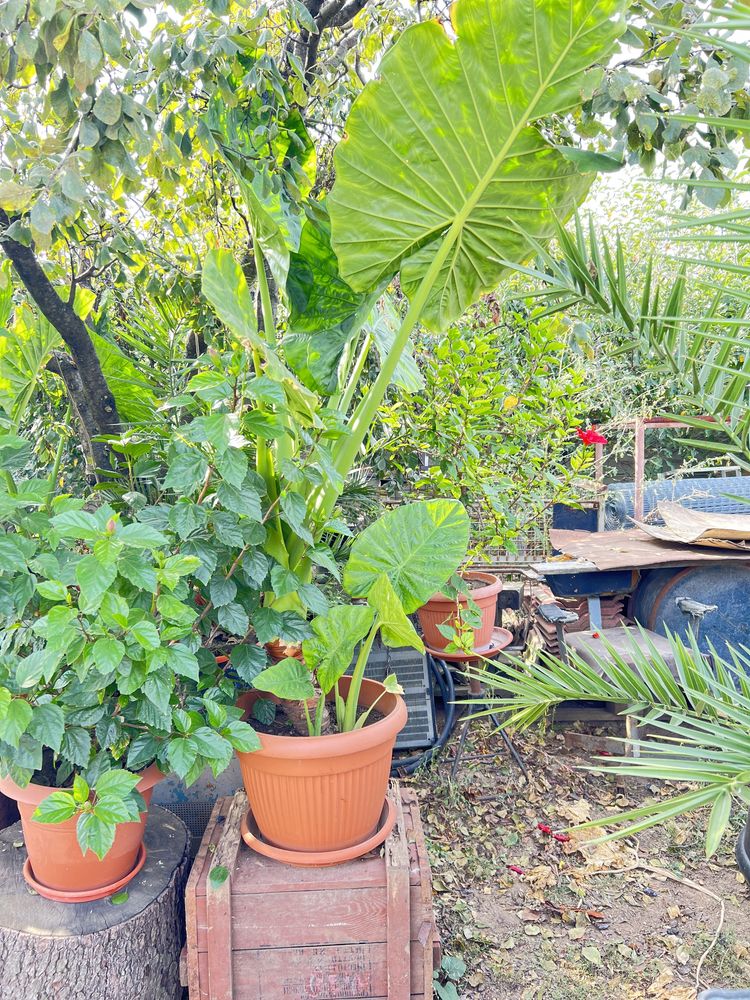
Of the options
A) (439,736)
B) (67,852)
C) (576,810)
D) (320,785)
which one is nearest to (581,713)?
(576,810)

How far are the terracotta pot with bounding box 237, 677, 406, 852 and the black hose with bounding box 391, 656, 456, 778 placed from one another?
1030mm

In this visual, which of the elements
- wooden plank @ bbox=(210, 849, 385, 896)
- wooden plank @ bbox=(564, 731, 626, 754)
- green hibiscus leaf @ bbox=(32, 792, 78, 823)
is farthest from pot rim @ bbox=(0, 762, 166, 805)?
wooden plank @ bbox=(564, 731, 626, 754)

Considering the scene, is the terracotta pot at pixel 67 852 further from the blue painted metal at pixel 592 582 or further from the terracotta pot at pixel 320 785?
the blue painted metal at pixel 592 582

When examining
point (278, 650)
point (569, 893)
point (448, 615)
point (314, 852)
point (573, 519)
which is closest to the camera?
point (314, 852)

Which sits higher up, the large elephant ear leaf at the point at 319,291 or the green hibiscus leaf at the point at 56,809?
the large elephant ear leaf at the point at 319,291

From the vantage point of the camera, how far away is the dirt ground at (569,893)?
1.75 meters

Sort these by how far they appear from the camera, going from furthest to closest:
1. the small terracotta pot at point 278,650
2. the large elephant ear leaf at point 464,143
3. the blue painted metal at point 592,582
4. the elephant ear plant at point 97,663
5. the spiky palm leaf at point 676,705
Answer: the blue painted metal at point 592,582 < the small terracotta pot at point 278,650 < the large elephant ear leaf at point 464,143 < the elephant ear plant at point 97,663 < the spiky palm leaf at point 676,705

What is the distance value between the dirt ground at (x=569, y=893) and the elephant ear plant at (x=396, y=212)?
3.83 ft

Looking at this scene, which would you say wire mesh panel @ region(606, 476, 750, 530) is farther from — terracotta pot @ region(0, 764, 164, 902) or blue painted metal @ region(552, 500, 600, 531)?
terracotta pot @ region(0, 764, 164, 902)

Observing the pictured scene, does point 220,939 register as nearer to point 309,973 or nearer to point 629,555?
point 309,973

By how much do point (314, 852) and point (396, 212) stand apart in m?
1.40

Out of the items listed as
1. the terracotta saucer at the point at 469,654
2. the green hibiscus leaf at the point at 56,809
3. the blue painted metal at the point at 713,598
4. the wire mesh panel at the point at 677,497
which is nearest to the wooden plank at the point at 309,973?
the green hibiscus leaf at the point at 56,809

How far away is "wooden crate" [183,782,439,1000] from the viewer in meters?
1.35

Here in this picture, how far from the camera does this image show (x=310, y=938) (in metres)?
1.36
